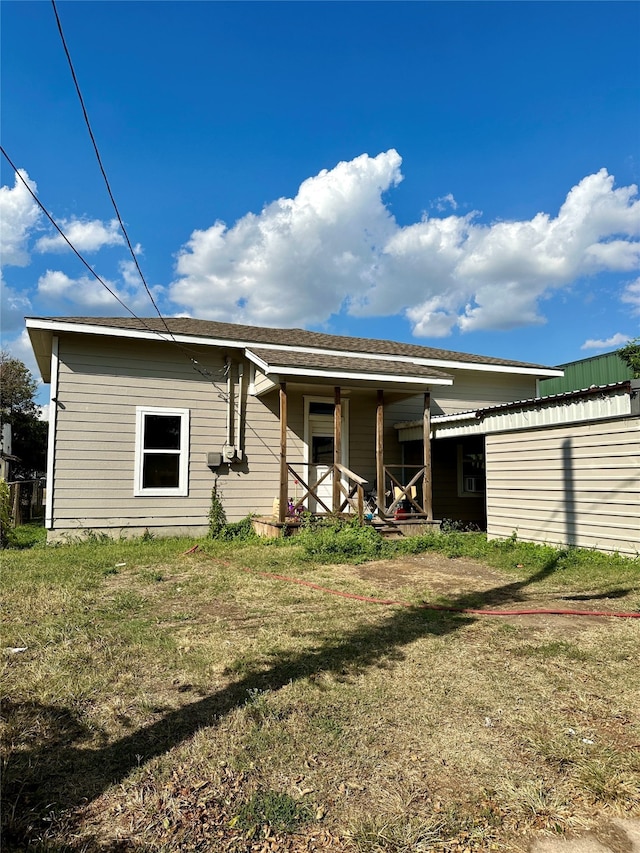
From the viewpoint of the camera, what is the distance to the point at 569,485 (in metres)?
7.71

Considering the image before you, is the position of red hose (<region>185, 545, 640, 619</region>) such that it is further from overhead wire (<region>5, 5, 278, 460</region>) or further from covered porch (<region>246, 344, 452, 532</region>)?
overhead wire (<region>5, 5, 278, 460</region>)

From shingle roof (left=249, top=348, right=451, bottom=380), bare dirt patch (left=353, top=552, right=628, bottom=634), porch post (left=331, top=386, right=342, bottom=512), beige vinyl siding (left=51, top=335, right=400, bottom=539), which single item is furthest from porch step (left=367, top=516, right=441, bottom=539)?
shingle roof (left=249, top=348, right=451, bottom=380)

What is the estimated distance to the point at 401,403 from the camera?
1192 centimetres

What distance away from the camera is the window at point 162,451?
31.2 ft

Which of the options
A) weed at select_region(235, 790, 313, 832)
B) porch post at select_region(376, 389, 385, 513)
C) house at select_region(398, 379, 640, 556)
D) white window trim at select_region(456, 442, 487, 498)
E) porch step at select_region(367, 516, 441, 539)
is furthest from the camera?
white window trim at select_region(456, 442, 487, 498)

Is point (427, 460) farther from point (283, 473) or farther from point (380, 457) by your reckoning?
point (283, 473)

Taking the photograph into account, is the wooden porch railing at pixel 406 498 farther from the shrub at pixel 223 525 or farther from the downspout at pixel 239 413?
the downspout at pixel 239 413

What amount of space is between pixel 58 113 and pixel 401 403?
856cm

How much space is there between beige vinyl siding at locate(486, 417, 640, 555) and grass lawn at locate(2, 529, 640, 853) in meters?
1.83

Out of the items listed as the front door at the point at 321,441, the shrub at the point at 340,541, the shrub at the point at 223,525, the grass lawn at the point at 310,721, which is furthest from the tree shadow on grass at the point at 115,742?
the front door at the point at 321,441

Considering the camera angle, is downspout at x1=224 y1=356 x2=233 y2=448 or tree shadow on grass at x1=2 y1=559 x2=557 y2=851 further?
downspout at x1=224 y1=356 x2=233 y2=448

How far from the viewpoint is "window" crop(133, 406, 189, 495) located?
9.52 meters

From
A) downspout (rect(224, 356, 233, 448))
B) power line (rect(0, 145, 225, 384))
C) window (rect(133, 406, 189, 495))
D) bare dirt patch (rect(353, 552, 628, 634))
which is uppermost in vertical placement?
power line (rect(0, 145, 225, 384))

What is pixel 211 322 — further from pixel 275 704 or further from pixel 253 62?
pixel 275 704
